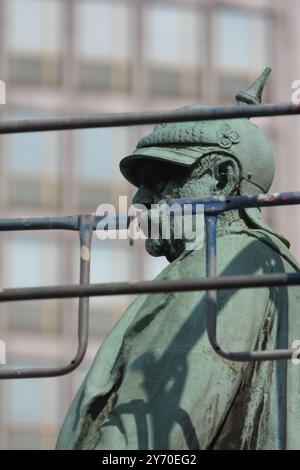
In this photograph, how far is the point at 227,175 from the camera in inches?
374

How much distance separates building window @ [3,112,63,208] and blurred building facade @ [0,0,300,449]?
0.02 meters

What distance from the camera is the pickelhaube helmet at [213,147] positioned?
9484 mm

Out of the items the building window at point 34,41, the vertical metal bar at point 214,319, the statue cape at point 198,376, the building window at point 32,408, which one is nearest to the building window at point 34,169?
the building window at point 34,41

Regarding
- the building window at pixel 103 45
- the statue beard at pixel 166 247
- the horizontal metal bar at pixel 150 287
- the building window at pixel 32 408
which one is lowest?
the building window at pixel 32 408

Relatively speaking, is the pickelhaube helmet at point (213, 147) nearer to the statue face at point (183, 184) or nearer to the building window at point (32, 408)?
the statue face at point (183, 184)

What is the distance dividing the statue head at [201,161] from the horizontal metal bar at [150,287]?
1242 millimetres

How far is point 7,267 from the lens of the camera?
45.4m

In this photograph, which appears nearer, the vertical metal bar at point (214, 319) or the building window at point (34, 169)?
the vertical metal bar at point (214, 319)

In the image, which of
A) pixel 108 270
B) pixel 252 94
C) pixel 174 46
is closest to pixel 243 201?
pixel 252 94

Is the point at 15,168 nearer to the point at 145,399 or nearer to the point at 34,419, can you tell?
the point at 34,419

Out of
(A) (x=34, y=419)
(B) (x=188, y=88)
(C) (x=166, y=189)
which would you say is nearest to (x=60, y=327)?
(A) (x=34, y=419)

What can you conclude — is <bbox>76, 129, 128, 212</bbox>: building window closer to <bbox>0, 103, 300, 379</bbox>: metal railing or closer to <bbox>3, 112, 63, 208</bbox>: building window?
<bbox>3, 112, 63, 208</bbox>: building window

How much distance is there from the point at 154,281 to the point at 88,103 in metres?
37.5

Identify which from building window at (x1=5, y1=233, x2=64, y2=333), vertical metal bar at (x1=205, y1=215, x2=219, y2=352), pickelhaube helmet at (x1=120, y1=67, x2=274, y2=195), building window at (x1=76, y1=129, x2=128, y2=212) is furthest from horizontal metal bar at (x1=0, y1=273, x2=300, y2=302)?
building window at (x1=76, y1=129, x2=128, y2=212)
